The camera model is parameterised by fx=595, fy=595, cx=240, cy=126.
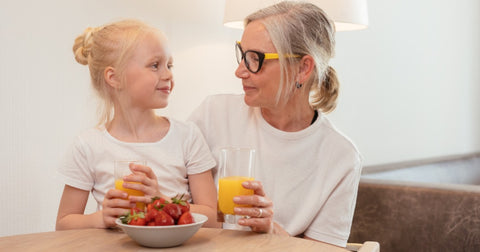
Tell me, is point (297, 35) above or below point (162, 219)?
above

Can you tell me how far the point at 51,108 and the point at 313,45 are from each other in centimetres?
102

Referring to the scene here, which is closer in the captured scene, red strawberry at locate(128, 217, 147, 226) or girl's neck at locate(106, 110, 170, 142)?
red strawberry at locate(128, 217, 147, 226)

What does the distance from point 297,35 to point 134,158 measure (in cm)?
63

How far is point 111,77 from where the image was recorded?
1863mm

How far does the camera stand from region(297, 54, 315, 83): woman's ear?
186 centimetres

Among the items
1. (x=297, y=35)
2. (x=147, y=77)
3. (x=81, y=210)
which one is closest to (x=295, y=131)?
(x=297, y=35)

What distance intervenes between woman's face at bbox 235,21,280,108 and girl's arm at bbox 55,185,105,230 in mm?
579

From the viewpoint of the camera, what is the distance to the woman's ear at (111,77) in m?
1.85

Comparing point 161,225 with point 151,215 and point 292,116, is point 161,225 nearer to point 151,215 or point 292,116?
point 151,215

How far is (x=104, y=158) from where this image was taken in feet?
5.81

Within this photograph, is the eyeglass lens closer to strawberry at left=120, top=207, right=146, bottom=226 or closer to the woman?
the woman

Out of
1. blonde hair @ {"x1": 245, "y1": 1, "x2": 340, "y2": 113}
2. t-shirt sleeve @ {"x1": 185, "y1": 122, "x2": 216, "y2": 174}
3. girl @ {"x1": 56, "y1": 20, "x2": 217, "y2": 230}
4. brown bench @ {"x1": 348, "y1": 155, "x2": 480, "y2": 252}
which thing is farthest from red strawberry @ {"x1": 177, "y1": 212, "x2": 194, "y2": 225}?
brown bench @ {"x1": 348, "y1": 155, "x2": 480, "y2": 252}

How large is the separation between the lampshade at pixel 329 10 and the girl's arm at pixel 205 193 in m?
0.91

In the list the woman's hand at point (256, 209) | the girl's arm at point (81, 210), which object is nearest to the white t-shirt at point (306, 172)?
the woman's hand at point (256, 209)
